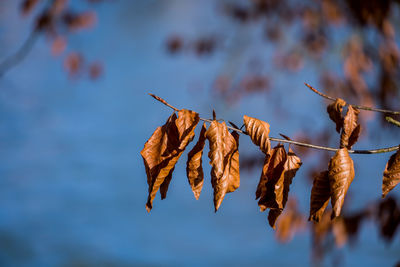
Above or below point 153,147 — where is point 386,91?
above

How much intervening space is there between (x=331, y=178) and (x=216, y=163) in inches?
13.7

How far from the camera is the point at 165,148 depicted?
3.86ft

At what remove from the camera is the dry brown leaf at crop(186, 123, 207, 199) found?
1.18 m

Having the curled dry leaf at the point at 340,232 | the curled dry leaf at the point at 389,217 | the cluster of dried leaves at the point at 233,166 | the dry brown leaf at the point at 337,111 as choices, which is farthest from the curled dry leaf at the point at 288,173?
the curled dry leaf at the point at 340,232

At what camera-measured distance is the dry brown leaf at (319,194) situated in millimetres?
1241

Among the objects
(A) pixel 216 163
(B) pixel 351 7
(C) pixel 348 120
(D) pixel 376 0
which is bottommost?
(A) pixel 216 163

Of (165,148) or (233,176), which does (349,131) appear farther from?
(165,148)

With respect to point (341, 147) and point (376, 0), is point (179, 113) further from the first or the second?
point (376, 0)

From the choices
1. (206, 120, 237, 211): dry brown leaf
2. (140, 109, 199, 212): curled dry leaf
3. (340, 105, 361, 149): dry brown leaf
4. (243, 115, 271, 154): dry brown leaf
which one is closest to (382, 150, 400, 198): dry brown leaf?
(340, 105, 361, 149): dry brown leaf

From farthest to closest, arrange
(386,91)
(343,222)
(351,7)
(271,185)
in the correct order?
(386,91)
(351,7)
(343,222)
(271,185)

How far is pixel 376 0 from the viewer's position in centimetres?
373

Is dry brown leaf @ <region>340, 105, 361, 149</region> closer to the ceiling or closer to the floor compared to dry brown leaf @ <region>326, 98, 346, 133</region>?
closer to the floor

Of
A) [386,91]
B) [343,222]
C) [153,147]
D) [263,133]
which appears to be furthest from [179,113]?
[386,91]

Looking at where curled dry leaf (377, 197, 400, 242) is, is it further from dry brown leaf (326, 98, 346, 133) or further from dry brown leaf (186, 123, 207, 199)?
dry brown leaf (186, 123, 207, 199)
